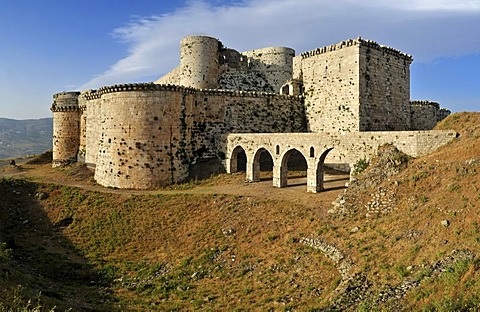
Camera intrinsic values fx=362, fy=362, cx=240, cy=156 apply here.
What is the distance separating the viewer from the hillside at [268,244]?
12.8 m

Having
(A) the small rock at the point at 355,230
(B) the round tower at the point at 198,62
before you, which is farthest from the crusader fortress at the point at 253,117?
(B) the round tower at the point at 198,62

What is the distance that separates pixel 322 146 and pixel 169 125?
14539 millimetres

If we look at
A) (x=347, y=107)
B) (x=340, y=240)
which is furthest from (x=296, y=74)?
(x=340, y=240)

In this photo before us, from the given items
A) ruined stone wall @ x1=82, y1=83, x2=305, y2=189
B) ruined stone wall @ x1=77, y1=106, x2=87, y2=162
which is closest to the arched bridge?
ruined stone wall @ x1=82, y1=83, x2=305, y2=189

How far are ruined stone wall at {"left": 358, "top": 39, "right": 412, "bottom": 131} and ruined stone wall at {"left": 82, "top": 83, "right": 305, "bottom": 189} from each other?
7.54 m

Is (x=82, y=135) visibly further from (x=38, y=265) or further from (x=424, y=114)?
(x=424, y=114)

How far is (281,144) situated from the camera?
28156 millimetres

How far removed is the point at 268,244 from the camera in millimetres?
19844

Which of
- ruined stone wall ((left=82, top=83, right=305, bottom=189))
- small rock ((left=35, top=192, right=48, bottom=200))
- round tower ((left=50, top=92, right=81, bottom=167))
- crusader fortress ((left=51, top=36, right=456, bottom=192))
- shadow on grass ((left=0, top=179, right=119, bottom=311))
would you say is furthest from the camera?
round tower ((left=50, top=92, right=81, bottom=167))

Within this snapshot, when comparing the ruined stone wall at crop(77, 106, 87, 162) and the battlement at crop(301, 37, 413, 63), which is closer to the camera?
the battlement at crop(301, 37, 413, 63)

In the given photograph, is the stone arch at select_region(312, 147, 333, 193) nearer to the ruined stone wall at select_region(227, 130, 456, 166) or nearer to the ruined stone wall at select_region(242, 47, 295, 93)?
the ruined stone wall at select_region(227, 130, 456, 166)

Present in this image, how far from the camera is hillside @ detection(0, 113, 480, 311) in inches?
502

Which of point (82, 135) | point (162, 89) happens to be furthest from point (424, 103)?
point (82, 135)

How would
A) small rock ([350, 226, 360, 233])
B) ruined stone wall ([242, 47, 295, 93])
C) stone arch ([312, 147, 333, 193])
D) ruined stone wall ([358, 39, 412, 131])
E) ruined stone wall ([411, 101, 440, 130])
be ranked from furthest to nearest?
ruined stone wall ([242, 47, 295, 93]), ruined stone wall ([411, 101, 440, 130]), ruined stone wall ([358, 39, 412, 131]), stone arch ([312, 147, 333, 193]), small rock ([350, 226, 360, 233])
